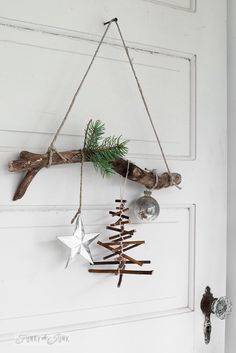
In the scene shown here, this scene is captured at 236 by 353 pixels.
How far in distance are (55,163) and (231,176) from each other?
0.46m

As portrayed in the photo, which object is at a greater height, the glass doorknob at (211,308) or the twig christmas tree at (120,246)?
the twig christmas tree at (120,246)

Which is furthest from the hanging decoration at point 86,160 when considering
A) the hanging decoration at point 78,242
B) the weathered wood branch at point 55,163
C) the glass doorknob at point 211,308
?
the glass doorknob at point 211,308

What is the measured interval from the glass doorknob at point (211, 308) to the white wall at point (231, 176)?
0.05 meters

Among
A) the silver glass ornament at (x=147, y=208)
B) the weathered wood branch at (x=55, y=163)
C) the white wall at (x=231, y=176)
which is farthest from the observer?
the white wall at (x=231, y=176)

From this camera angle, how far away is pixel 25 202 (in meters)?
0.77

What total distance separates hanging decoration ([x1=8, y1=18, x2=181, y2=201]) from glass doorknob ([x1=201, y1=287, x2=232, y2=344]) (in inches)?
11.6

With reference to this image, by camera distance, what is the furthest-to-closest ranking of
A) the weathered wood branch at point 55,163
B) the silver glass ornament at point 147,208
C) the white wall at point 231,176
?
the white wall at point 231,176 → the silver glass ornament at point 147,208 → the weathered wood branch at point 55,163

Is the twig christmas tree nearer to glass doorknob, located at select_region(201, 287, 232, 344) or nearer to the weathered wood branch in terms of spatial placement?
the weathered wood branch

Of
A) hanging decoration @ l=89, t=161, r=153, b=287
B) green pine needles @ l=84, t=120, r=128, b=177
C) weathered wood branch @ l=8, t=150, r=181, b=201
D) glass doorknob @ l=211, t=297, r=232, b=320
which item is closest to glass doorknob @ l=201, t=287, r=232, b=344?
glass doorknob @ l=211, t=297, r=232, b=320

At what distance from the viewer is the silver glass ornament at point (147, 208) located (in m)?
0.82

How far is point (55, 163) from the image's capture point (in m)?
0.74

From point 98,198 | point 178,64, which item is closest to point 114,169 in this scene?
point 98,198

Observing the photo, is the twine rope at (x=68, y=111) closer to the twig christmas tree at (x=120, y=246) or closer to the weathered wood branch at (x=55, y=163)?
the weathered wood branch at (x=55, y=163)

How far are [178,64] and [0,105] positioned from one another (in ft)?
1.42
